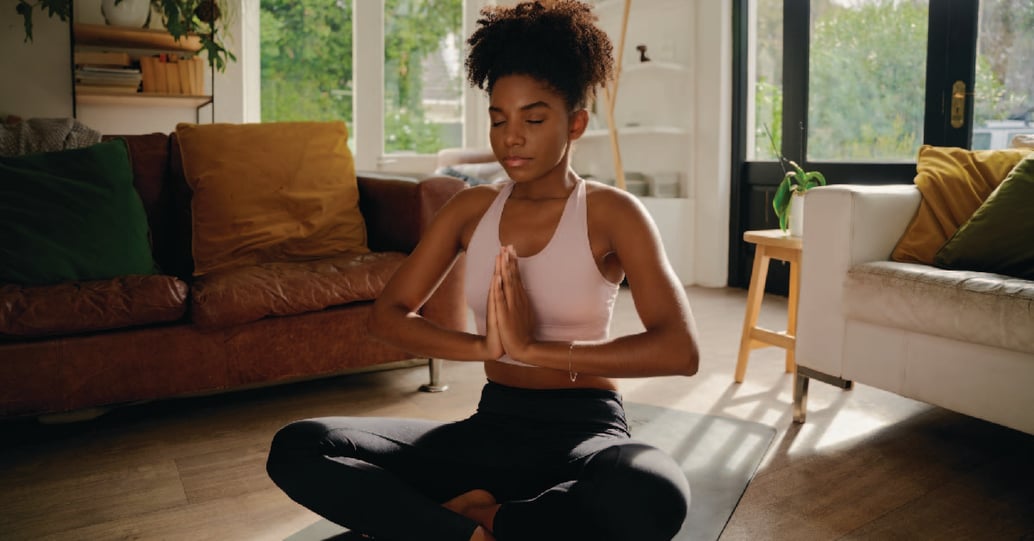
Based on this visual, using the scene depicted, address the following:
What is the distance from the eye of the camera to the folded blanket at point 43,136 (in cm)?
269

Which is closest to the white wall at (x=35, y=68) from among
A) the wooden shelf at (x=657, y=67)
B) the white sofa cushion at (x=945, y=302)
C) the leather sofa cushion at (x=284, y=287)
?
the leather sofa cushion at (x=284, y=287)

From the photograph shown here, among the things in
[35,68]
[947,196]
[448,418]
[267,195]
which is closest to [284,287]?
[267,195]

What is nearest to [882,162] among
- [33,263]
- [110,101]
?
[33,263]

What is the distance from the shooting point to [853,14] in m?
4.11

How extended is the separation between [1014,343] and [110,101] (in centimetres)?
443

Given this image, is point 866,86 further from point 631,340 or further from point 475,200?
point 631,340

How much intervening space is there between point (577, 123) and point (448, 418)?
1261mm

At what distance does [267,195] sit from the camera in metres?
2.77

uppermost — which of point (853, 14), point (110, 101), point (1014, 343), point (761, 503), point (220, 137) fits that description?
point (853, 14)

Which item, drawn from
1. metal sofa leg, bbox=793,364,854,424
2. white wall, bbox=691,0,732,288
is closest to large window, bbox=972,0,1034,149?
white wall, bbox=691,0,732,288

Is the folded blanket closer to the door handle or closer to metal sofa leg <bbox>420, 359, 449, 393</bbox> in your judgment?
metal sofa leg <bbox>420, 359, 449, 393</bbox>

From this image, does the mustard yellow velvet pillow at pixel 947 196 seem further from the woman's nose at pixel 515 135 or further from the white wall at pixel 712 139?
the white wall at pixel 712 139

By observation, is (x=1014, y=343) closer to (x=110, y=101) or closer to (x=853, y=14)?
(x=853, y=14)

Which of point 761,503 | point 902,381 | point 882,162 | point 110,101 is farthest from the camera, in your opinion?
point 110,101
